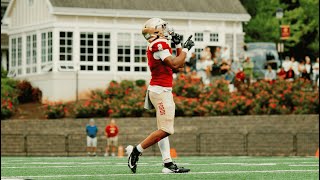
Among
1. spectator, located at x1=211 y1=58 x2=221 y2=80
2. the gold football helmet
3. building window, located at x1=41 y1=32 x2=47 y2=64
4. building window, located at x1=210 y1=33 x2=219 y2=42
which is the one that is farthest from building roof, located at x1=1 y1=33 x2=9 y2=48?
the gold football helmet

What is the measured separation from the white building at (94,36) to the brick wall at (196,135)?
5.30 m

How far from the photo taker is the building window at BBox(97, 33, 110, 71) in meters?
53.7

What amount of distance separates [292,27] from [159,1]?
11.4 metres

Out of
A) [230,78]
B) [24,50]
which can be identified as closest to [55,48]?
[24,50]

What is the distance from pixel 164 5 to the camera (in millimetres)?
56406

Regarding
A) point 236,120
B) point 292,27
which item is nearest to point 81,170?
point 236,120

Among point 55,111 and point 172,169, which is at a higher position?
point 55,111

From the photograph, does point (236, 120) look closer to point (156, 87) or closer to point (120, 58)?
point (120, 58)

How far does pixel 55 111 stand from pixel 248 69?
8.96m

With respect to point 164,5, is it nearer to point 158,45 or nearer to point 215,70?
point 215,70

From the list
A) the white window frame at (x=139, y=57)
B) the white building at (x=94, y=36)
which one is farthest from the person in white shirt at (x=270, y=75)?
the white window frame at (x=139, y=57)

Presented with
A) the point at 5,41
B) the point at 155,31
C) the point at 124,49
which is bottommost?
the point at 155,31

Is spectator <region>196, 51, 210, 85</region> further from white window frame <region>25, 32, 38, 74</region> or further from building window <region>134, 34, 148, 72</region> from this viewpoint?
white window frame <region>25, 32, 38, 74</region>

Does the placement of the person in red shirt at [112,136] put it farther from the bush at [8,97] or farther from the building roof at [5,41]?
the building roof at [5,41]
